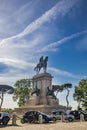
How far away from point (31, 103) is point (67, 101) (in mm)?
28239

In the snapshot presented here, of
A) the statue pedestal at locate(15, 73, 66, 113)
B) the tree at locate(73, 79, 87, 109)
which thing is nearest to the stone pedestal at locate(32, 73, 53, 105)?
the statue pedestal at locate(15, 73, 66, 113)

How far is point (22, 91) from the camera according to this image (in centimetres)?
7319

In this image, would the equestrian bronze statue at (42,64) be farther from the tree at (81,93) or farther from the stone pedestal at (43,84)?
the tree at (81,93)

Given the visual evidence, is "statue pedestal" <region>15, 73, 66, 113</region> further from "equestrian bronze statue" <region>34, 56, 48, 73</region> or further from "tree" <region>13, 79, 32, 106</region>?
"tree" <region>13, 79, 32, 106</region>

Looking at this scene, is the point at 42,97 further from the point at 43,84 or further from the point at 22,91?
the point at 22,91

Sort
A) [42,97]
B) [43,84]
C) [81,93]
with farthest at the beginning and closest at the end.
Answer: [81,93], [43,84], [42,97]

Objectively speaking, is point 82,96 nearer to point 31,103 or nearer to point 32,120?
point 31,103

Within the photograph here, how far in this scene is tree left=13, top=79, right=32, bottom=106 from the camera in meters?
72.7

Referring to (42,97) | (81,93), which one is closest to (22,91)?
(81,93)

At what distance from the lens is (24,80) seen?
7450 centimetres

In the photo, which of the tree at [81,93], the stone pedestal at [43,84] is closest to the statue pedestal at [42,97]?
the stone pedestal at [43,84]

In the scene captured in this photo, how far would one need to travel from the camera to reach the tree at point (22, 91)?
72688 millimetres

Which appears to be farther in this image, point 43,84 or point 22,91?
point 22,91

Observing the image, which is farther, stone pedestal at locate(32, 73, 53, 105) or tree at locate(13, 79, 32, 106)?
tree at locate(13, 79, 32, 106)
